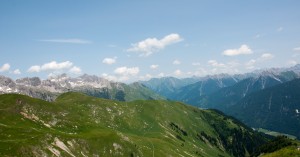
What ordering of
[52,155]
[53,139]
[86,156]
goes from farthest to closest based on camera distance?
[86,156] → [53,139] → [52,155]

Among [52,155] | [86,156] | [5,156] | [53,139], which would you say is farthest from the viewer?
[86,156]

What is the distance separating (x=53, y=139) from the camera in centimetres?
18400

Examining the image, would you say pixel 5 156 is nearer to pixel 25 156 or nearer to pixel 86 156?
pixel 25 156

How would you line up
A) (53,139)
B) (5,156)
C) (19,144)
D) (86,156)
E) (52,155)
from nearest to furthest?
1. (5,156)
2. (19,144)
3. (52,155)
4. (53,139)
5. (86,156)

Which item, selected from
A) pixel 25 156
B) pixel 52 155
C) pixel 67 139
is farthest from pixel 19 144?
pixel 67 139

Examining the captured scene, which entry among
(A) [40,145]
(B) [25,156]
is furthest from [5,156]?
(A) [40,145]

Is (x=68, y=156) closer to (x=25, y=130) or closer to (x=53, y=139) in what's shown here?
(x=53, y=139)

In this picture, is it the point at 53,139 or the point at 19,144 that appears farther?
the point at 53,139

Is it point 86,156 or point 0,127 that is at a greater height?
point 0,127

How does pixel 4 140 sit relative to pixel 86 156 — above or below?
above

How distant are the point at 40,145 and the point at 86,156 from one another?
114 ft

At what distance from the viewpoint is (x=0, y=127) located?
594 ft

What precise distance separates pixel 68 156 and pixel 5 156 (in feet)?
125

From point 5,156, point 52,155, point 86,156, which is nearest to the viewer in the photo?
point 5,156
